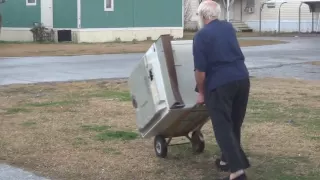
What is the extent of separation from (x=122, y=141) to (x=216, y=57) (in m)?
2.72

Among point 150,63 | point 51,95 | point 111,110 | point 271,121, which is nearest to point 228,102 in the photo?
point 150,63

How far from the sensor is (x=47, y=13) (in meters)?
36.0

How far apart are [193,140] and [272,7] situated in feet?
146

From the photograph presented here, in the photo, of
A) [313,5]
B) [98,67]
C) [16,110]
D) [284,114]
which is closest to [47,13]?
[98,67]

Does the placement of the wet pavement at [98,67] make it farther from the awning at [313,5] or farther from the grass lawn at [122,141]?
the awning at [313,5]

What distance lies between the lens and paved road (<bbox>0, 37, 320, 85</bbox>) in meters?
16.8

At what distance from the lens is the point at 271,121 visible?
9195 millimetres

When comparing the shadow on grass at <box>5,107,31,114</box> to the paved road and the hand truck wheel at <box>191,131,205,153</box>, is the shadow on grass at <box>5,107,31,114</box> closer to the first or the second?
the hand truck wheel at <box>191,131,205,153</box>

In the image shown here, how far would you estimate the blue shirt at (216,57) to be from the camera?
5.62 metres

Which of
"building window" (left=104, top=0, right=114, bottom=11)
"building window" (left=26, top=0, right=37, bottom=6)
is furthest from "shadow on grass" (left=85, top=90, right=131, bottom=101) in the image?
"building window" (left=26, top=0, right=37, bottom=6)

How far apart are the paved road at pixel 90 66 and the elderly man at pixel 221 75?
10269 mm

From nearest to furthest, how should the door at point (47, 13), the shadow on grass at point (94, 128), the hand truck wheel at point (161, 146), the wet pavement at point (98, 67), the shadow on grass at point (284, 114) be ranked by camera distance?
the hand truck wheel at point (161, 146) < the shadow on grass at point (94, 128) < the shadow on grass at point (284, 114) < the wet pavement at point (98, 67) < the door at point (47, 13)

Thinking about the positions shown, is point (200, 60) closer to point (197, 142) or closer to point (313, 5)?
point (197, 142)

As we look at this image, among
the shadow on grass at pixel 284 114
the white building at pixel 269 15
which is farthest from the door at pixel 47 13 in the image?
the shadow on grass at pixel 284 114
